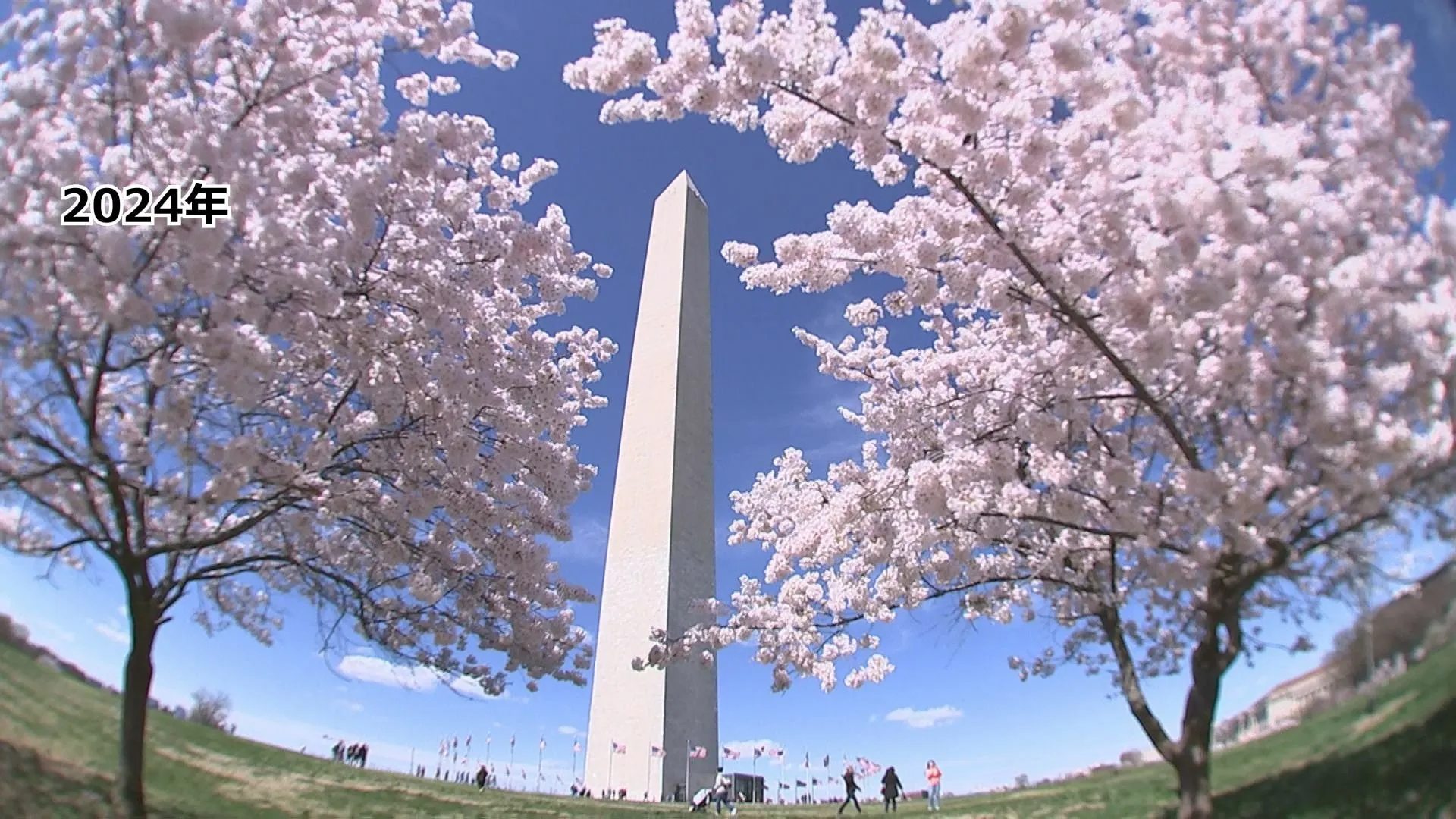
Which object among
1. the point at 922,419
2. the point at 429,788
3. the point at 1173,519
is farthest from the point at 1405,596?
the point at 429,788

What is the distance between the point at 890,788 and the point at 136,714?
9.84m

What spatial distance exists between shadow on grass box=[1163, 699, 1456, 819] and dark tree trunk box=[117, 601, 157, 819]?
5.92 meters

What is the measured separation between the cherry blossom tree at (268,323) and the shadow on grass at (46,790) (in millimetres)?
147

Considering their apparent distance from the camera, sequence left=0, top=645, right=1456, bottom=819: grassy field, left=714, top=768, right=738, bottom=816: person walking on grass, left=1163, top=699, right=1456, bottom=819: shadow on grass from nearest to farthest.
Answer: left=1163, top=699, right=1456, bottom=819: shadow on grass → left=0, top=645, right=1456, bottom=819: grassy field → left=714, top=768, right=738, bottom=816: person walking on grass

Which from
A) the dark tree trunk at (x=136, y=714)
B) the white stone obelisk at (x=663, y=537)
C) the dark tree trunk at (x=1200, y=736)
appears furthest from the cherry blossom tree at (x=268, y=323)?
the white stone obelisk at (x=663, y=537)

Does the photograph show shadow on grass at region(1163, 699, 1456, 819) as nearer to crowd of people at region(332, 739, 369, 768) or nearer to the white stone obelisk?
crowd of people at region(332, 739, 369, 768)

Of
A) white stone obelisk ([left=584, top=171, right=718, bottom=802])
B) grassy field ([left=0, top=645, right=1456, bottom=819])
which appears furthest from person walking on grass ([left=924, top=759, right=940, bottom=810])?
white stone obelisk ([left=584, top=171, right=718, bottom=802])

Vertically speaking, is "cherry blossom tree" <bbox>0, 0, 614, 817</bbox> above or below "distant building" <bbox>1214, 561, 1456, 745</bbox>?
above

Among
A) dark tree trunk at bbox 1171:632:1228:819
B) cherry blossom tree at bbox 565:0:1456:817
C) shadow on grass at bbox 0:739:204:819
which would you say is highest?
cherry blossom tree at bbox 565:0:1456:817

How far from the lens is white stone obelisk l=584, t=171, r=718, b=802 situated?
15.8m

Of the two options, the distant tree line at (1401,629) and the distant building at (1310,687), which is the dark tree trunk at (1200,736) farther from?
the distant tree line at (1401,629)

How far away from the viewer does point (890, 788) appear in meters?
12.2

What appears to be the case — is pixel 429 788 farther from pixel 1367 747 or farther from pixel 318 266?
pixel 1367 747

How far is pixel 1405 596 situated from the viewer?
367cm
